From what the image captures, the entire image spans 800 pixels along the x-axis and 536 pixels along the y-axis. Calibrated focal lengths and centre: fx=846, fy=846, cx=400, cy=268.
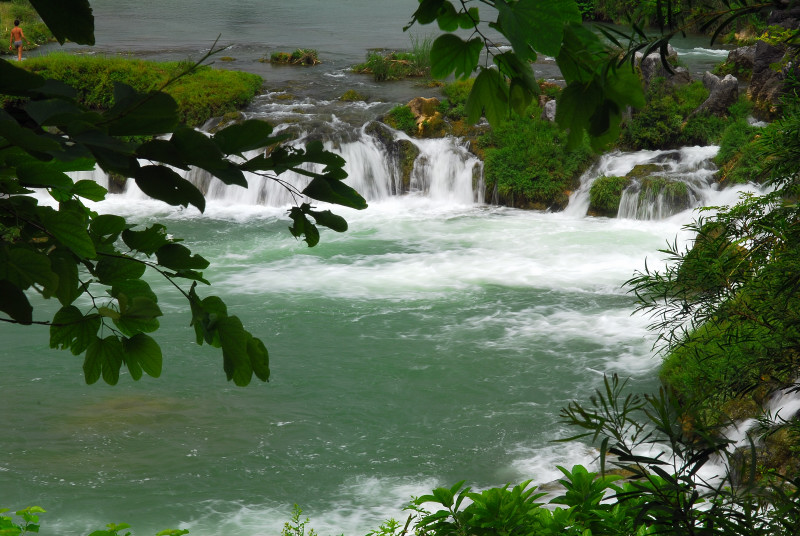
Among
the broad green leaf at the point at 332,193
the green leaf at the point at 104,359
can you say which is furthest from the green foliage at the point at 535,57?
the green leaf at the point at 104,359

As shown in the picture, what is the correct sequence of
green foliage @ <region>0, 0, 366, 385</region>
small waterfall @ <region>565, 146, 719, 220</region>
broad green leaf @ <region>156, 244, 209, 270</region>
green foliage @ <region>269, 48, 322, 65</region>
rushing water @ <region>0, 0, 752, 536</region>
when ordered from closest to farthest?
green foliage @ <region>0, 0, 366, 385</region> → broad green leaf @ <region>156, 244, 209, 270</region> → rushing water @ <region>0, 0, 752, 536</region> → small waterfall @ <region>565, 146, 719, 220</region> → green foliage @ <region>269, 48, 322, 65</region>

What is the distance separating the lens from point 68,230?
1.15 metres

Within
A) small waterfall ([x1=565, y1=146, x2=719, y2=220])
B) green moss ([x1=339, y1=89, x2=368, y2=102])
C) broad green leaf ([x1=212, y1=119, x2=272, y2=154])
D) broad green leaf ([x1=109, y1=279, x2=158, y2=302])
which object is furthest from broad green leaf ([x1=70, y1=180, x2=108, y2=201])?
green moss ([x1=339, y1=89, x2=368, y2=102])

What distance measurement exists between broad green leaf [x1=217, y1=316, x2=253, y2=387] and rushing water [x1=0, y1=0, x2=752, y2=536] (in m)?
4.17

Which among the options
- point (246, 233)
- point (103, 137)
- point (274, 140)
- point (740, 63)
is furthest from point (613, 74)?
point (740, 63)

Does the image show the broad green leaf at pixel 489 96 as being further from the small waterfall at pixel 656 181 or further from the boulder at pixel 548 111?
the boulder at pixel 548 111

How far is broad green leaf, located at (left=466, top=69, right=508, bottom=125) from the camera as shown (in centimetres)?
153

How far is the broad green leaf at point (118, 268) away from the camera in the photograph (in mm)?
1411

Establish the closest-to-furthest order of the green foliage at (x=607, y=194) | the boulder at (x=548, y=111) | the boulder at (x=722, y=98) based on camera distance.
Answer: the green foliage at (x=607, y=194) → the boulder at (x=722, y=98) → the boulder at (x=548, y=111)

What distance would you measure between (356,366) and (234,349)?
645 cm

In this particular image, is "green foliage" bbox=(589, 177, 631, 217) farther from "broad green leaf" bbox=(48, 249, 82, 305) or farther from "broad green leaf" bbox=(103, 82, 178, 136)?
"broad green leaf" bbox=(103, 82, 178, 136)

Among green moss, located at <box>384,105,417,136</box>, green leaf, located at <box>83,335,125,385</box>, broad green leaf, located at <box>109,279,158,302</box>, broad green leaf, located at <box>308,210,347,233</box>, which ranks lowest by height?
green leaf, located at <box>83,335,125,385</box>

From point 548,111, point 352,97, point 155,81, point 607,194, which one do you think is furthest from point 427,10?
point 155,81

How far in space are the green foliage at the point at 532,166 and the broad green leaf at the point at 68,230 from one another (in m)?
11.9
